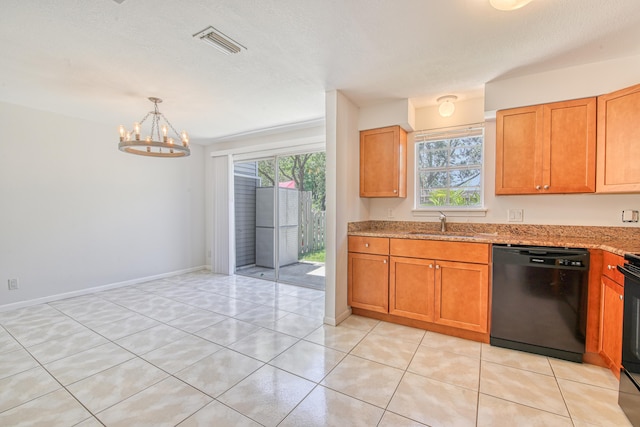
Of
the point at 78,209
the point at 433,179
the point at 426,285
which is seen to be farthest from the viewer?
the point at 78,209

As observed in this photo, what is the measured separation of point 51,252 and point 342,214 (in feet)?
13.0

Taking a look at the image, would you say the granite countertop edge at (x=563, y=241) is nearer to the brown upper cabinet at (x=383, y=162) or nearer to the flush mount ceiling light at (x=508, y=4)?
the brown upper cabinet at (x=383, y=162)

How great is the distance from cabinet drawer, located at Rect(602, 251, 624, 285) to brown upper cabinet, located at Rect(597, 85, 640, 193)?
1.90 feet

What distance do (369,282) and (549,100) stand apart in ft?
8.11

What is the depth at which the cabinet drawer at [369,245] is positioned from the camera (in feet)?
10.1

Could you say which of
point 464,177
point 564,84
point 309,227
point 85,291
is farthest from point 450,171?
point 85,291

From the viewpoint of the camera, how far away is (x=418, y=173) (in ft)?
11.9

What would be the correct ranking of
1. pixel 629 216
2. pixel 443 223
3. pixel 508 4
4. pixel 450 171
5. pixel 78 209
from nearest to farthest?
1. pixel 508 4
2. pixel 629 216
3. pixel 443 223
4. pixel 450 171
5. pixel 78 209

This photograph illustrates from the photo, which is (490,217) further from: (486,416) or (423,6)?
(423,6)

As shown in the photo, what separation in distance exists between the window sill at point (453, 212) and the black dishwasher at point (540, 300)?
0.76 metres

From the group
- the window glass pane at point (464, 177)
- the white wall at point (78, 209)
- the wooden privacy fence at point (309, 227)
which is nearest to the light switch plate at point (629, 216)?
the window glass pane at point (464, 177)

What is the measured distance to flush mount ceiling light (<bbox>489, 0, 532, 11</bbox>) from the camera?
1.63 metres

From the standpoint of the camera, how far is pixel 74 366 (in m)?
2.24

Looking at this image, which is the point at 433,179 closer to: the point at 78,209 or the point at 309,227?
the point at 309,227
